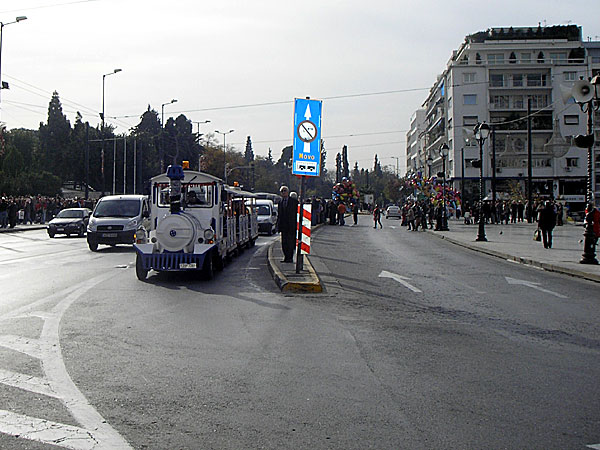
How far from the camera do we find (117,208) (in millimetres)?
24250

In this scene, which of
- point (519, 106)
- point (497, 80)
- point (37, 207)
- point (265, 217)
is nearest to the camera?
point (265, 217)

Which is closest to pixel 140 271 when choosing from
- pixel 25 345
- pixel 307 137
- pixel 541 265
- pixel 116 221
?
pixel 307 137

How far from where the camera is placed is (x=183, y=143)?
9000 centimetres

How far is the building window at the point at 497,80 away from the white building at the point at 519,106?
0.12 metres

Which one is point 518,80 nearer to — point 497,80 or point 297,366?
point 497,80

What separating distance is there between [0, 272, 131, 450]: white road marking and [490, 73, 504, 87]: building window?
259 ft

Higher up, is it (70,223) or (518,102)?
(518,102)

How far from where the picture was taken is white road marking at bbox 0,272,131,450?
4.55 m

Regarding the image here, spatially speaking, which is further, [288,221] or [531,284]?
[288,221]

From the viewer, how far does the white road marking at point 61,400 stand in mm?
4551

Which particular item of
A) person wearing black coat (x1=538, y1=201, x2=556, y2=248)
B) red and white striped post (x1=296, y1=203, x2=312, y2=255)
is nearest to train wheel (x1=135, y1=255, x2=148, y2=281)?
red and white striped post (x1=296, y1=203, x2=312, y2=255)

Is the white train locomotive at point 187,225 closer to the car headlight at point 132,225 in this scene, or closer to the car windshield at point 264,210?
the car headlight at point 132,225

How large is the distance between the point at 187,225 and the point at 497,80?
7381cm

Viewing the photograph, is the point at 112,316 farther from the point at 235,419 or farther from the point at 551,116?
the point at 551,116
